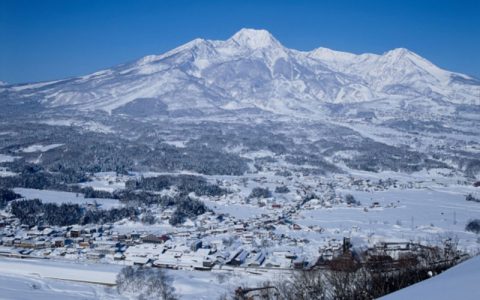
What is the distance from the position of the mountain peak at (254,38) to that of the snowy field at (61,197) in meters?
89.7

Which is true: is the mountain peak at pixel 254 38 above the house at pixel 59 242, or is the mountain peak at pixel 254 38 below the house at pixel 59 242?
above

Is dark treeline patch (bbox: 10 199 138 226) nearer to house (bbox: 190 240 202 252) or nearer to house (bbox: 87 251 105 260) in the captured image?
house (bbox: 87 251 105 260)

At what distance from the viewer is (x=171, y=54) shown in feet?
319

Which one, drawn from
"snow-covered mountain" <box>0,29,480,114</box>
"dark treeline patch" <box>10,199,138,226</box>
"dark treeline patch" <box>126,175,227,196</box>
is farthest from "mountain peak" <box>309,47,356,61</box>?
"dark treeline patch" <box>10,199,138,226</box>

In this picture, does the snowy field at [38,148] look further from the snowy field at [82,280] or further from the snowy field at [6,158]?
the snowy field at [82,280]

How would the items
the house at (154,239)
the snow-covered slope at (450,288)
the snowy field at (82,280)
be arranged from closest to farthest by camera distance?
1. the snow-covered slope at (450,288)
2. the snowy field at (82,280)
3. the house at (154,239)

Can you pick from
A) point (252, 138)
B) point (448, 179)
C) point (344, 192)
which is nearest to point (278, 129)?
point (252, 138)

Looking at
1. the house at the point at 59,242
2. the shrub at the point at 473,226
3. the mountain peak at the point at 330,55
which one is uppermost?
the mountain peak at the point at 330,55

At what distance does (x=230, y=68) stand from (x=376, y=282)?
3379 inches

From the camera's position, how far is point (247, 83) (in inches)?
3219

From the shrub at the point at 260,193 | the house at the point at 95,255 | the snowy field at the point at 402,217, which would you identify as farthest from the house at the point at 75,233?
the shrub at the point at 260,193

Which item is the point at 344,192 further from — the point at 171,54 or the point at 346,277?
the point at 171,54

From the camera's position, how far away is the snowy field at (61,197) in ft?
62.8

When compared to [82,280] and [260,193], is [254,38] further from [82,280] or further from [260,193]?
[82,280]
